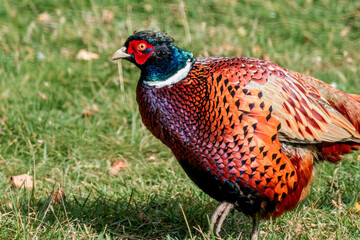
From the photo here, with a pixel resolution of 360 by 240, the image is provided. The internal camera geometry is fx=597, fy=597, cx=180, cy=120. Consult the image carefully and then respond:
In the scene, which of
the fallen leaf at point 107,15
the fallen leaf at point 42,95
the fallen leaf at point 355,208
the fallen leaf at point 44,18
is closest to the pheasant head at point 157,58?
the fallen leaf at point 355,208

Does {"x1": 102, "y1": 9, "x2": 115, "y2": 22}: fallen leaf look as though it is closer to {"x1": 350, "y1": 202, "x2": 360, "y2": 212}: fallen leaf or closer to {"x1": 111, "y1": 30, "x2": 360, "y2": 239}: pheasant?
{"x1": 111, "y1": 30, "x2": 360, "y2": 239}: pheasant

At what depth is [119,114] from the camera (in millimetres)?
5137

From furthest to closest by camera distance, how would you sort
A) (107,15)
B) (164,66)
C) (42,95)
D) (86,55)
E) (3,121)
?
1. (107,15)
2. (86,55)
3. (42,95)
4. (3,121)
5. (164,66)

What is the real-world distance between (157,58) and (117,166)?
1.41m

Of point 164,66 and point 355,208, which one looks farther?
point 355,208

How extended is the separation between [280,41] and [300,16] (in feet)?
1.53

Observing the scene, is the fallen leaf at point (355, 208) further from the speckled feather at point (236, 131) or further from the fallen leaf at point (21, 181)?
the fallen leaf at point (21, 181)

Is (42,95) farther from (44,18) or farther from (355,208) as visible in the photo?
(355,208)

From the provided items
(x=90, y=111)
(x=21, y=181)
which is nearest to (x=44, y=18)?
(x=90, y=111)

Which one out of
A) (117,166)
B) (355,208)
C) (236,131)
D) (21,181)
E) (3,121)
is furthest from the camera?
(3,121)

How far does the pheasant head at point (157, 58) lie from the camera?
10.9ft

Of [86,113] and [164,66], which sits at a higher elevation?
[164,66]

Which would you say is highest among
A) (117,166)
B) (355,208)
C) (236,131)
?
(236,131)

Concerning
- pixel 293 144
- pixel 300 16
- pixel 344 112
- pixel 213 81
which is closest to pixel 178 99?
pixel 213 81
